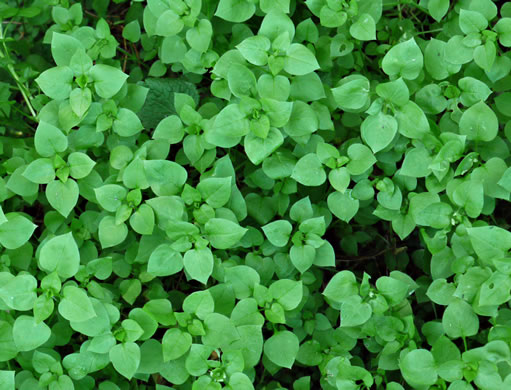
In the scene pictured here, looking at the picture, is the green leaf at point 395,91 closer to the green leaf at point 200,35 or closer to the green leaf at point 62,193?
the green leaf at point 200,35

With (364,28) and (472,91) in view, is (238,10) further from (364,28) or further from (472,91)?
(472,91)

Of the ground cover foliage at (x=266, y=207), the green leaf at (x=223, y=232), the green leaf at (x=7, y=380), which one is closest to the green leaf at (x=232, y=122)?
the ground cover foliage at (x=266, y=207)

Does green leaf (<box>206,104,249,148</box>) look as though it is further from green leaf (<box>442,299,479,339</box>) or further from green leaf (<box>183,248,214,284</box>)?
green leaf (<box>442,299,479,339</box>)

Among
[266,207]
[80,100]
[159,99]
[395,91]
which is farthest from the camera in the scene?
[159,99]

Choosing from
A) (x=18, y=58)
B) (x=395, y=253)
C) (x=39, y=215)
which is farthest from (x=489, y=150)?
(x=18, y=58)

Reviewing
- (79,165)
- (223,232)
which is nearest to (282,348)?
(223,232)
